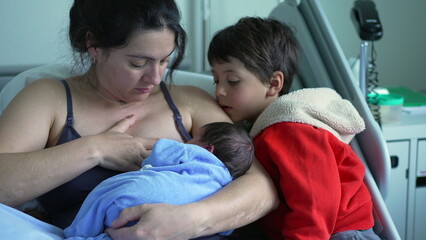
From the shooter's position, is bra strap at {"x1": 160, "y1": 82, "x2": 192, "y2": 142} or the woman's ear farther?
bra strap at {"x1": 160, "y1": 82, "x2": 192, "y2": 142}

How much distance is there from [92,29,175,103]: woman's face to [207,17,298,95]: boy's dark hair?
10.2 inches

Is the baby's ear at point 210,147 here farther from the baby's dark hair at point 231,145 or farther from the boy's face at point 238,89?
the boy's face at point 238,89

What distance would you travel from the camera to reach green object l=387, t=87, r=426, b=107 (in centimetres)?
261

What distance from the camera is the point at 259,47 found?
1808mm

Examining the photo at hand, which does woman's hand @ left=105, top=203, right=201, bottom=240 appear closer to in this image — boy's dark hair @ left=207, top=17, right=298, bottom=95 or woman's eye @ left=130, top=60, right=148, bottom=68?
woman's eye @ left=130, top=60, right=148, bottom=68

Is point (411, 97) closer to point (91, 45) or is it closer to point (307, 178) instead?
point (307, 178)

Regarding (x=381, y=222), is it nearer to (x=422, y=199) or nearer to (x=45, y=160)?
(x=422, y=199)

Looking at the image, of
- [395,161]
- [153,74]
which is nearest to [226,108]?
[153,74]

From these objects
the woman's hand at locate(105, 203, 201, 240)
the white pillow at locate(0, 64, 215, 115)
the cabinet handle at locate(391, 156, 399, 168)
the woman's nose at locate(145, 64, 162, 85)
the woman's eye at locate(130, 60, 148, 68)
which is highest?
the woman's eye at locate(130, 60, 148, 68)

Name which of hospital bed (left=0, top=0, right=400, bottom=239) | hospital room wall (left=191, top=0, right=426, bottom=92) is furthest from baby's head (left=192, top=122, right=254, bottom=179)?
hospital room wall (left=191, top=0, right=426, bottom=92)

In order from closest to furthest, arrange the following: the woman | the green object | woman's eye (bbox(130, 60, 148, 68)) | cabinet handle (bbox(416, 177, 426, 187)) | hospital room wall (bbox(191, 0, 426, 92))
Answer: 1. the woman
2. woman's eye (bbox(130, 60, 148, 68))
3. cabinet handle (bbox(416, 177, 426, 187))
4. the green object
5. hospital room wall (bbox(191, 0, 426, 92))

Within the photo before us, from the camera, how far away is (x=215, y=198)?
143 cm

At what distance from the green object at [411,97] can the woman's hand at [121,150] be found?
1516 mm

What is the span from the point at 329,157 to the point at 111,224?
654mm
